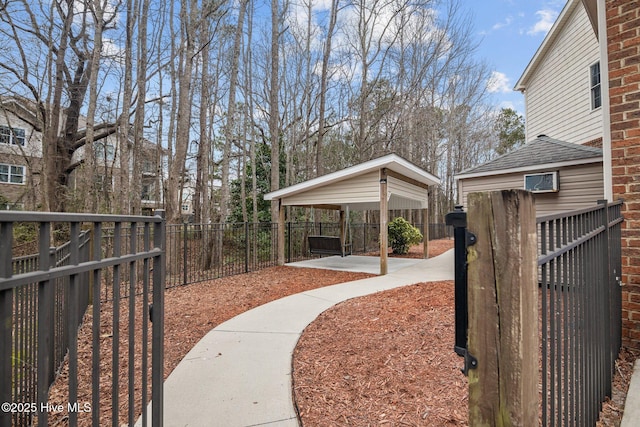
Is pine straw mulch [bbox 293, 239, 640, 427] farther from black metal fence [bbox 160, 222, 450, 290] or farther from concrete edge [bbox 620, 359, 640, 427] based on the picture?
black metal fence [bbox 160, 222, 450, 290]

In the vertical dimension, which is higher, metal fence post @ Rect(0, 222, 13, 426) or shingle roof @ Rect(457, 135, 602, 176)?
shingle roof @ Rect(457, 135, 602, 176)

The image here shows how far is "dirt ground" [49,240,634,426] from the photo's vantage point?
230cm

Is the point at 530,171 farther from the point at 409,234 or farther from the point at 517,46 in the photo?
the point at 517,46

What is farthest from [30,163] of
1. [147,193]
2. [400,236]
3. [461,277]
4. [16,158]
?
[461,277]

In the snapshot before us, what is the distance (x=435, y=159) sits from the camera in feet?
68.9

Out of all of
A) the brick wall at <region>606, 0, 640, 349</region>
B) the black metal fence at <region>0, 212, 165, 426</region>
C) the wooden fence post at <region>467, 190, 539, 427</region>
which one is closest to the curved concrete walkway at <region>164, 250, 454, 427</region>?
the black metal fence at <region>0, 212, 165, 426</region>

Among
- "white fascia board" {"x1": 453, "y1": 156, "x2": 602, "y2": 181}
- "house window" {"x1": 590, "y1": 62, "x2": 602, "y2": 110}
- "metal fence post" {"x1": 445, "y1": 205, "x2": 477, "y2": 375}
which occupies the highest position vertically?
"house window" {"x1": 590, "y1": 62, "x2": 602, "y2": 110}

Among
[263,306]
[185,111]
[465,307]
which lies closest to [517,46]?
[185,111]

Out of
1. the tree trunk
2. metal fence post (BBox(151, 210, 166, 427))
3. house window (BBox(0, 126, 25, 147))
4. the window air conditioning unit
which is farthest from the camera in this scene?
house window (BBox(0, 126, 25, 147))

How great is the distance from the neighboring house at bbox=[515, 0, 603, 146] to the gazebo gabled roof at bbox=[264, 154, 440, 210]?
4.06 meters

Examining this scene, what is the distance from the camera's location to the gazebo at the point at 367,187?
25.8 feet

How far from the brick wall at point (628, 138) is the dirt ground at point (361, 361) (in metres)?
0.54

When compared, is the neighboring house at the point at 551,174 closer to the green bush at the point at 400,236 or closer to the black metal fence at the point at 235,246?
the green bush at the point at 400,236

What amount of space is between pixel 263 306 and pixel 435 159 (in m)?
18.6
